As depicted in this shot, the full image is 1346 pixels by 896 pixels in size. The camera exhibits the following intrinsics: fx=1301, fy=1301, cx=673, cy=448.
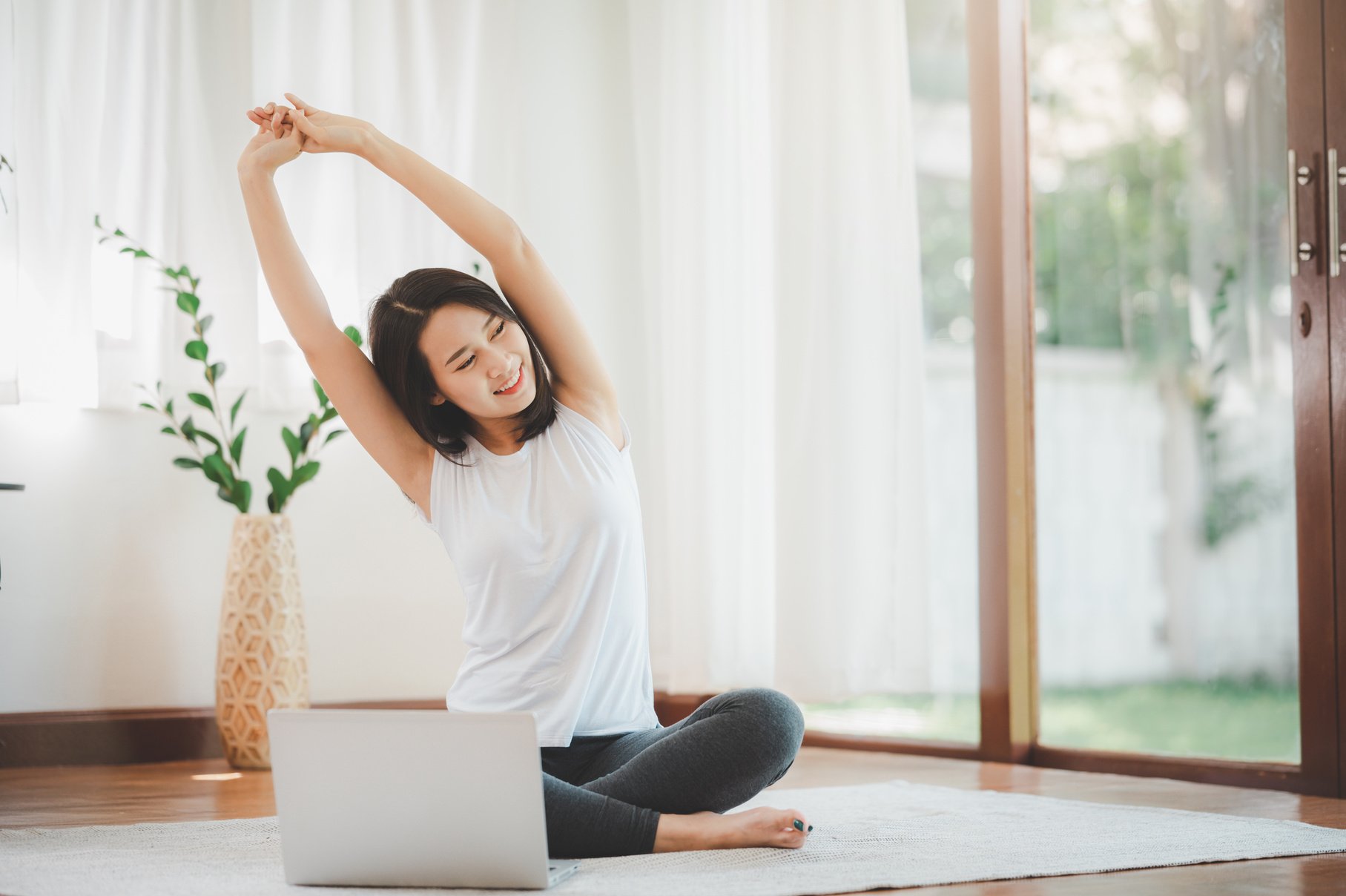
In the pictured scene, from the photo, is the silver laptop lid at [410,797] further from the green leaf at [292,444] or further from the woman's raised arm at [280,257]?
the green leaf at [292,444]

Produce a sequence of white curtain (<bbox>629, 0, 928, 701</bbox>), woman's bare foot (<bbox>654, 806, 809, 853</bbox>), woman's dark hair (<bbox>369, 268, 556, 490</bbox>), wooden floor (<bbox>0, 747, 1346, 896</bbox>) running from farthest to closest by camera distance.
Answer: white curtain (<bbox>629, 0, 928, 701</bbox>), woman's dark hair (<bbox>369, 268, 556, 490</bbox>), woman's bare foot (<bbox>654, 806, 809, 853</bbox>), wooden floor (<bbox>0, 747, 1346, 896</bbox>)

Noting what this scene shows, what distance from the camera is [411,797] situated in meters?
1.35

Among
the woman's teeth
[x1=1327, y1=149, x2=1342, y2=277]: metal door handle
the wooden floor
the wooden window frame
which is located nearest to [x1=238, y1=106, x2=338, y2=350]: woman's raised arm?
the woman's teeth

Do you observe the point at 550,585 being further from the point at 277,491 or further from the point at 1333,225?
the point at 1333,225

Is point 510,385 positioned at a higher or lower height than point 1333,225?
lower

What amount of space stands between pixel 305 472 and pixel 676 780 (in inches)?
61.9

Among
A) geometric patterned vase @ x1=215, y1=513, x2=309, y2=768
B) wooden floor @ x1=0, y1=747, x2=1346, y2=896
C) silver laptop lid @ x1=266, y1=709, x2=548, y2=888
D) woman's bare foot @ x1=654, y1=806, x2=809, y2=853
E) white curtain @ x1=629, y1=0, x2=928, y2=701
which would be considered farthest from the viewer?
white curtain @ x1=629, y1=0, x2=928, y2=701

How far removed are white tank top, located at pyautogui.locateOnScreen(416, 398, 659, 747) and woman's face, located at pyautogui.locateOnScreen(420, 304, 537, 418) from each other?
0.30 ft

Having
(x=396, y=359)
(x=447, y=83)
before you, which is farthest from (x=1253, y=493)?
(x=447, y=83)

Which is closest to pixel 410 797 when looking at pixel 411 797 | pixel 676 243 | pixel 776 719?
pixel 411 797

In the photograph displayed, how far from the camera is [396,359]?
1.69 metres

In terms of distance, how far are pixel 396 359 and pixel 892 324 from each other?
4.70ft

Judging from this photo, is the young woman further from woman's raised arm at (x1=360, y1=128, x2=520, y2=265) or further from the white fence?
the white fence

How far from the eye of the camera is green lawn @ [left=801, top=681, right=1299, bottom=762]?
237 centimetres
